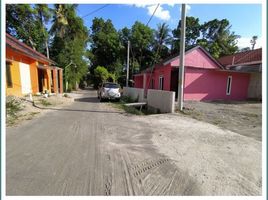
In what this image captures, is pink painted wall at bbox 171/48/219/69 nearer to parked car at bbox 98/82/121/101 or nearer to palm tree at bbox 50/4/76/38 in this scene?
parked car at bbox 98/82/121/101

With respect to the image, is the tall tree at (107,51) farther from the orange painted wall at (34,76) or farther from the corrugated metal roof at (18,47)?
the corrugated metal roof at (18,47)

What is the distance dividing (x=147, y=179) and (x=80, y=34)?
1121 inches

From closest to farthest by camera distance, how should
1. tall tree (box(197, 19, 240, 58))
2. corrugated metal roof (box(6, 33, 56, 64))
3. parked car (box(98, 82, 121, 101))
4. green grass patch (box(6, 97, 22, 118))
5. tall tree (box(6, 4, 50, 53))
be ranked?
green grass patch (box(6, 97, 22, 118))
corrugated metal roof (box(6, 33, 56, 64))
parked car (box(98, 82, 121, 101))
tall tree (box(6, 4, 50, 53))
tall tree (box(197, 19, 240, 58))

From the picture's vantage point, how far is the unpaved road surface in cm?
228

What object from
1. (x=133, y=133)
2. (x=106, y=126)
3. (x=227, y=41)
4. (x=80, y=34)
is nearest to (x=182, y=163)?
(x=133, y=133)

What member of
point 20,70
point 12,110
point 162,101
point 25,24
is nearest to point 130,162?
point 162,101

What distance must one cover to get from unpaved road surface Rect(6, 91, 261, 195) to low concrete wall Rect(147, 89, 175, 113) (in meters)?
2.98

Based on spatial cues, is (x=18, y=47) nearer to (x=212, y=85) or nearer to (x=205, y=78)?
(x=205, y=78)

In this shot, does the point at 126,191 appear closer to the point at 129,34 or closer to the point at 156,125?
the point at 156,125

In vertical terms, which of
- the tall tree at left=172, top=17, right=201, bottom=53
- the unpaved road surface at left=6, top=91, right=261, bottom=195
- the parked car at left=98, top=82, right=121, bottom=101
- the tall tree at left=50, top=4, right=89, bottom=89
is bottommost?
the unpaved road surface at left=6, top=91, right=261, bottom=195

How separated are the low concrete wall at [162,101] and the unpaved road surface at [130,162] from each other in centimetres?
298

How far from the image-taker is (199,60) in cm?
1353

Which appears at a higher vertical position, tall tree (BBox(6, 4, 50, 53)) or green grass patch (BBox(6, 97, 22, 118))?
tall tree (BBox(6, 4, 50, 53))

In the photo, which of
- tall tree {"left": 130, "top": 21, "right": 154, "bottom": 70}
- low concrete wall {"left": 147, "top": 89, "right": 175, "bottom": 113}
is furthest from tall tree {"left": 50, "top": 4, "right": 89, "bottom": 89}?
low concrete wall {"left": 147, "top": 89, "right": 175, "bottom": 113}
